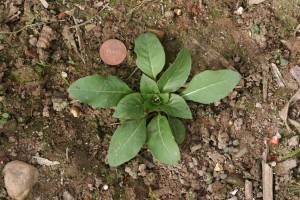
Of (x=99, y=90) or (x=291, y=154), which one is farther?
(x=291, y=154)

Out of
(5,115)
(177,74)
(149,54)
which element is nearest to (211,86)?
(177,74)

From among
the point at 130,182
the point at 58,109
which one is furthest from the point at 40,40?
the point at 130,182

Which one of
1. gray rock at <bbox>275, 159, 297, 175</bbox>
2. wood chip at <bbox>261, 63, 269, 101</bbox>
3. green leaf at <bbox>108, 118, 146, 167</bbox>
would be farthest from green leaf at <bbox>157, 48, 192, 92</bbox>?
gray rock at <bbox>275, 159, 297, 175</bbox>

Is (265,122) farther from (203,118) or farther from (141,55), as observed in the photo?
(141,55)

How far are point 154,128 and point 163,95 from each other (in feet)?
0.81

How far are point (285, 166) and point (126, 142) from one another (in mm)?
1171

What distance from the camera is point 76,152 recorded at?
3.01 metres

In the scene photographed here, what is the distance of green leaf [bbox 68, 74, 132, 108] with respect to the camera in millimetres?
2883

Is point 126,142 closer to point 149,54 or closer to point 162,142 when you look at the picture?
point 162,142

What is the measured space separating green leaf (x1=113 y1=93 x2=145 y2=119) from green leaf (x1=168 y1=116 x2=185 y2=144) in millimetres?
216

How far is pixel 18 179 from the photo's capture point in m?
2.87

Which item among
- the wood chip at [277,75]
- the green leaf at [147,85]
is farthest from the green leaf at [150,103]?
the wood chip at [277,75]

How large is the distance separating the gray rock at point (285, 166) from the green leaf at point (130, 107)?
1.06 meters

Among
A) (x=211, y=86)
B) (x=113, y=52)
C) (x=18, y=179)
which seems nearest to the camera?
(x=18, y=179)
